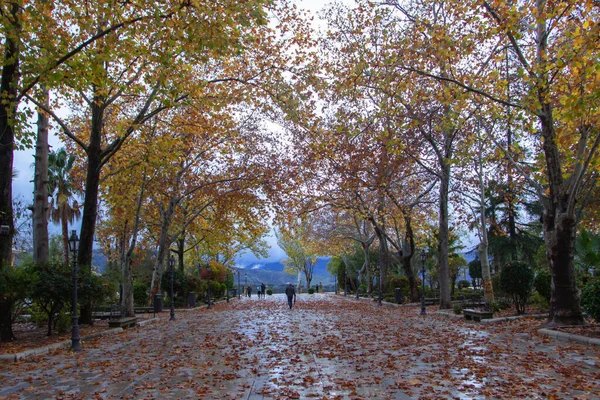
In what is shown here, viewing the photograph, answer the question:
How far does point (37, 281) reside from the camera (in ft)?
40.1

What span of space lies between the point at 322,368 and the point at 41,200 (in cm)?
1238

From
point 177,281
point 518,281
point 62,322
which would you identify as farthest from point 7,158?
point 177,281

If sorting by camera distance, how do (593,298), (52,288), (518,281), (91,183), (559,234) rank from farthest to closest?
1. (91,183)
2. (518,281)
3. (52,288)
4. (559,234)
5. (593,298)

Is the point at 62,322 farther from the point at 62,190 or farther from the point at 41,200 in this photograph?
the point at 62,190

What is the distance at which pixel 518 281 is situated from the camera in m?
16.0

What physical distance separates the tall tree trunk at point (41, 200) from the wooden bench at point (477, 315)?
46.7 ft

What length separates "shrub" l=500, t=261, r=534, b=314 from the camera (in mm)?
15984

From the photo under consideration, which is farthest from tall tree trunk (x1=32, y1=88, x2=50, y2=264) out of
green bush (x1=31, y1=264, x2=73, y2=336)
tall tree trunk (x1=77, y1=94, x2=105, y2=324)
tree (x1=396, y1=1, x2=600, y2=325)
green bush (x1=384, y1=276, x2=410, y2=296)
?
green bush (x1=384, y1=276, x2=410, y2=296)

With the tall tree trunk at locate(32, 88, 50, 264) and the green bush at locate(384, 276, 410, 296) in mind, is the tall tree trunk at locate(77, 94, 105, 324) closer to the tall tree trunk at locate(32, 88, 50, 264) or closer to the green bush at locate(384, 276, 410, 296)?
the tall tree trunk at locate(32, 88, 50, 264)

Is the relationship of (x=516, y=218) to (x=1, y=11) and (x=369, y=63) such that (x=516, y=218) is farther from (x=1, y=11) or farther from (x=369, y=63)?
(x=1, y=11)

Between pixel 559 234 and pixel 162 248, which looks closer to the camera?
pixel 559 234

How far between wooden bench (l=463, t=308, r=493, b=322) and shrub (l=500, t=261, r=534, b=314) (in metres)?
1.26

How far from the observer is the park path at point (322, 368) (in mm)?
6457

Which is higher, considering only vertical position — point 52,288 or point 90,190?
point 90,190
